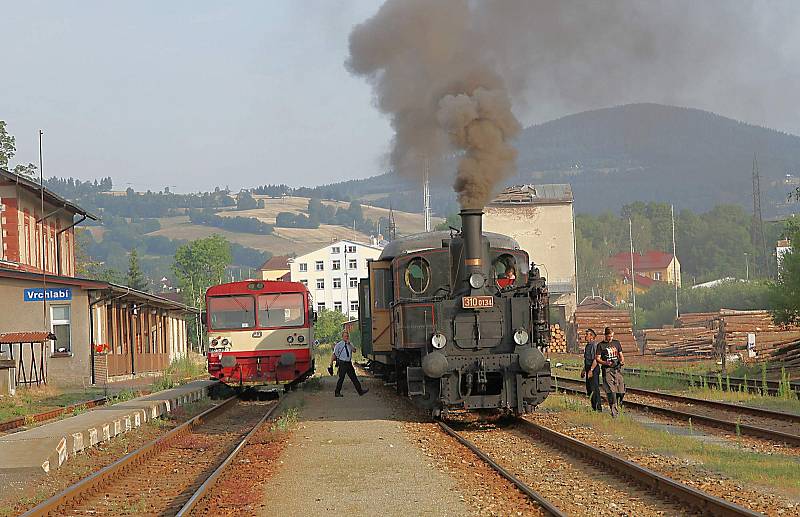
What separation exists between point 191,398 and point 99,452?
34.7 feet

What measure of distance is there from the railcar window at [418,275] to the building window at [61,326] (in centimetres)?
1873

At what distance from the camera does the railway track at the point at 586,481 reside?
30.0 ft

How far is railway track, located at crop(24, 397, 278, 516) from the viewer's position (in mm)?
10312

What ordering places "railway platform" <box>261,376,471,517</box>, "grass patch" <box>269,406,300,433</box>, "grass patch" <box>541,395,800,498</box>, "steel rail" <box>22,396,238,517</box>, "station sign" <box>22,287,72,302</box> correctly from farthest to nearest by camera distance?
"station sign" <box>22,287,72,302</box> → "grass patch" <box>269,406,300,433</box> → "grass patch" <box>541,395,800,498</box> → "steel rail" <box>22,396,238,517</box> → "railway platform" <box>261,376,471,517</box>

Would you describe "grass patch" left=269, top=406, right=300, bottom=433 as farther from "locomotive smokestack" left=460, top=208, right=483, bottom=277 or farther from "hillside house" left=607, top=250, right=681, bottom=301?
"hillside house" left=607, top=250, right=681, bottom=301

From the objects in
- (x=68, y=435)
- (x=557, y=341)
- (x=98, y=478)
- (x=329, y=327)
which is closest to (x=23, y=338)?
(x=68, y=435)

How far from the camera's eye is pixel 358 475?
11781 millimetres

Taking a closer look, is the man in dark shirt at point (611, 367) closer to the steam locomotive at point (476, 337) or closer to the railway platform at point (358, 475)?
the steam locomotive at point (476, 337)

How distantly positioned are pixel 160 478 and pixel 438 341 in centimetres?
474

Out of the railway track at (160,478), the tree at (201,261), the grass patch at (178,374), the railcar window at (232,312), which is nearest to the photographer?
the railway track at (160,478)

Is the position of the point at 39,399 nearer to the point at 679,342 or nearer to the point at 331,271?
the point at 679,342

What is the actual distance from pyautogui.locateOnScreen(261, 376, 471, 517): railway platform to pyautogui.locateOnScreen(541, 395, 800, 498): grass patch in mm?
2996

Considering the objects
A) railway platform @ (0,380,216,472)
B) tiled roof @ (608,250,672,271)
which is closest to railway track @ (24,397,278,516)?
railway platform @ (0,380,216,472)

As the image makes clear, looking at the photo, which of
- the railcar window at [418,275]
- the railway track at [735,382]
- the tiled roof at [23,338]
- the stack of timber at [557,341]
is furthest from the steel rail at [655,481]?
the stack of timber at [557,341]
